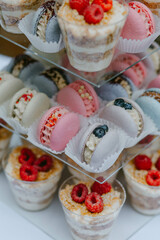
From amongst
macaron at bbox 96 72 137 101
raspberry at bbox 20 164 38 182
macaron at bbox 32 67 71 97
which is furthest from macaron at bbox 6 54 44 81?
raspberry at bbox 20 164 38 182

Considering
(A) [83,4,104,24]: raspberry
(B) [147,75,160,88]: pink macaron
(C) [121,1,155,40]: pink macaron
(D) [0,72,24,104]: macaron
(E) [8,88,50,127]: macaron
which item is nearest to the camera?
(A) [83,4,104,24]: raspberry

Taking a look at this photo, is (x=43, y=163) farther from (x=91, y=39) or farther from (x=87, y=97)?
(x=91, y=39)

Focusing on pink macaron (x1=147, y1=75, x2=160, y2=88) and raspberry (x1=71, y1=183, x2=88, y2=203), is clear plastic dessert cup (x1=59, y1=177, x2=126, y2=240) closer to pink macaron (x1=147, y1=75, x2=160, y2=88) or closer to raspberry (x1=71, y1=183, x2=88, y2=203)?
raspberry (x1=71, y1=183, x2=88, y2=203)

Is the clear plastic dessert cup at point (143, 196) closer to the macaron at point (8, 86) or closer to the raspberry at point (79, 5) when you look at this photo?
the macaron at point (8, 86)

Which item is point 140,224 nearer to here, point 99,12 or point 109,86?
point 109,86

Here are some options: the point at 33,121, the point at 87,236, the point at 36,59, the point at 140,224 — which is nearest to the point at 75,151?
the point at 33,121

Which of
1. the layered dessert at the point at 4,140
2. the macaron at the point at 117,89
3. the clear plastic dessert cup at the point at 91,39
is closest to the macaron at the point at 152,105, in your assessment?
the macaron at the point at 117,89
